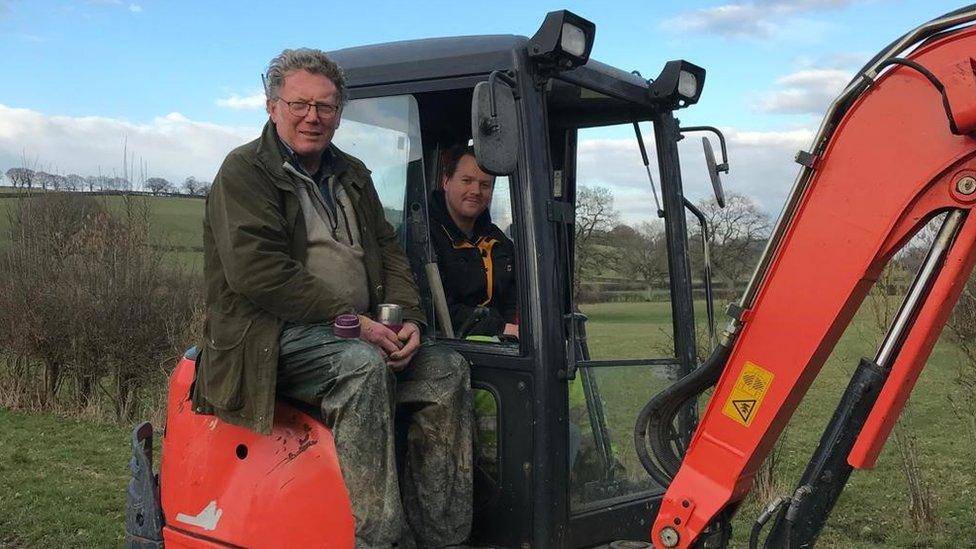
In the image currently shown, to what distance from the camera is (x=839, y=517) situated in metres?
6.79

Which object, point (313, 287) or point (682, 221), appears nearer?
point (313, 287)

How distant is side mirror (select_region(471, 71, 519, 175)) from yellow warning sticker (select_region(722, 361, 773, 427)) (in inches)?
36.6

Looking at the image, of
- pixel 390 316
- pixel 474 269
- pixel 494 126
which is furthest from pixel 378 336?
pixel 494 126

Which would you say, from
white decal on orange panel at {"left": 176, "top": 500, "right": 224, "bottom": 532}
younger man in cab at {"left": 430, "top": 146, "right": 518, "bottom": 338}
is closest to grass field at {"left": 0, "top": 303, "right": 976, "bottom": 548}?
younger man in cab at {"left": 430, "top": 146, "right": 518, "bottom": 338}

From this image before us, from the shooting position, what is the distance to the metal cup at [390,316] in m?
3.17

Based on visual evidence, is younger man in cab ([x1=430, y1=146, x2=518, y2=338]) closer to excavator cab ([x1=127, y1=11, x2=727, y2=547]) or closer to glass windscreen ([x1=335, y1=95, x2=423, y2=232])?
excavator cab ([x1=127, y1=11, x2=727, y2=547])

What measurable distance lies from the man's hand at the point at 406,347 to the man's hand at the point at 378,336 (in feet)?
0.07

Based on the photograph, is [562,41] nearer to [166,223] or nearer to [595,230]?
[595,230]

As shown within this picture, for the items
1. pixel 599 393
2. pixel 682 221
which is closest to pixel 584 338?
pixel 599 393

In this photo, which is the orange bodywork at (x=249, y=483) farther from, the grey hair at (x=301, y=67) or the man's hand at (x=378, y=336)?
the grey hair at (x=301, y=67)

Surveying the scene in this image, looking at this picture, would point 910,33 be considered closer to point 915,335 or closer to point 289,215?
point 915,335

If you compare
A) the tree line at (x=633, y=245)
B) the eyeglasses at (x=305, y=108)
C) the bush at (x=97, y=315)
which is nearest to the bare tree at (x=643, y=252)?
the tree line at (x=633, y=245)

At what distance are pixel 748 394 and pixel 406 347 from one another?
1140 millimetres

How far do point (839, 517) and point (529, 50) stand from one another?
5095mm
